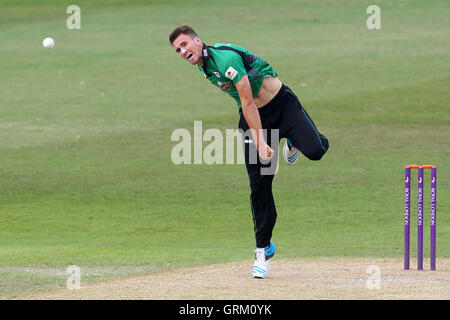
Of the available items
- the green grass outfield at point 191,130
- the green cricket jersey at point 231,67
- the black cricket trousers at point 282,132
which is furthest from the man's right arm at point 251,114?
the green grass outfield at point 191,130

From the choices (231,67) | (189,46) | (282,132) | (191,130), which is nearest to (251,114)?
(231,67)

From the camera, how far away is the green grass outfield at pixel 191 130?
12.6 meters

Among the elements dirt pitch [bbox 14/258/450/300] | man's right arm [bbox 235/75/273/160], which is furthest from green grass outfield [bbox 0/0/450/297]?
man's right arm [bbox 235/75/273/160]

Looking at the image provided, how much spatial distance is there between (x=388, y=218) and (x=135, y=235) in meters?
3.62

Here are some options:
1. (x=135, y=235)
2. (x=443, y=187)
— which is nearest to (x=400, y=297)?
(x=135, y=235)

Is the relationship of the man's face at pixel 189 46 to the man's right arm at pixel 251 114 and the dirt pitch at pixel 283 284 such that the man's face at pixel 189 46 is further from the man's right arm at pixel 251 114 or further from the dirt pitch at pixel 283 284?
the dirt pitch at pixel 283 284

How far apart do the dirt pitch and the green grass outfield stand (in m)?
0.64

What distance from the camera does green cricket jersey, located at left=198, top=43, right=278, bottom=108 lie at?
332 inches

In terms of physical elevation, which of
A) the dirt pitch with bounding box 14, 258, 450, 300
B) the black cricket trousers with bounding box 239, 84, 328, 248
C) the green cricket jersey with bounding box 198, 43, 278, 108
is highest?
the green cricket jersey with bounding box 198, 43, 278, 108

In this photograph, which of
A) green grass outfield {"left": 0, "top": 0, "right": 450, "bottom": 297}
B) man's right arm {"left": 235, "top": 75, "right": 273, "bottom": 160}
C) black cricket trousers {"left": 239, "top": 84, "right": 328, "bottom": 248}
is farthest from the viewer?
green grass outfield {"left": 0, "top": 0, "right": 450, "bottom": 297}

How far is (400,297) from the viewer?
7.72m

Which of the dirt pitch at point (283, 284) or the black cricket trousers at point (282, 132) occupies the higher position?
the black cricket trousers at point (282, 132)

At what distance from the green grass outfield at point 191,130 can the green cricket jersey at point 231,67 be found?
2188 mm

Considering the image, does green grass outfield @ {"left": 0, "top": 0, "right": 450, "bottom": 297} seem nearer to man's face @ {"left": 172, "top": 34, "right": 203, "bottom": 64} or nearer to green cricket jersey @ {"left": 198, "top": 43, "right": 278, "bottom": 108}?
green cricket jersey @ {"left": 198, "top": 43, "right": 278, "bottom": 108}
